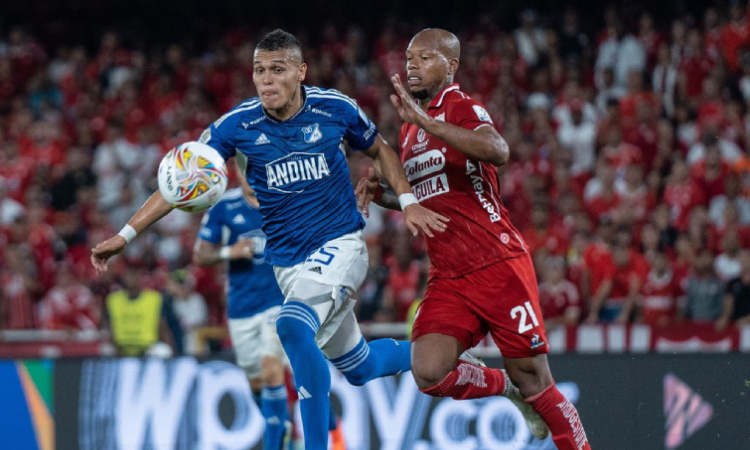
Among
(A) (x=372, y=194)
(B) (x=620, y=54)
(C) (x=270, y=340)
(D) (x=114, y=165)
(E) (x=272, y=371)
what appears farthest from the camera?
(D) (x=114, y=165)

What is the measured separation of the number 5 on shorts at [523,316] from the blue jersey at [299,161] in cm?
119

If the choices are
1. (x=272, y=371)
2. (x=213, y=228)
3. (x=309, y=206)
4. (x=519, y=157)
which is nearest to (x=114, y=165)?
(x=519, y=157)

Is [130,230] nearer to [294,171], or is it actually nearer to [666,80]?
[294,171]

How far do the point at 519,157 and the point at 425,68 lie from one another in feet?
26.0

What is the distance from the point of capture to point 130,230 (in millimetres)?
5953

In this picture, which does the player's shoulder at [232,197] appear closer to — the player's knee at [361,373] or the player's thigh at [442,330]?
the player's knee at [361,373]

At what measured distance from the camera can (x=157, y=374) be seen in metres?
9.46

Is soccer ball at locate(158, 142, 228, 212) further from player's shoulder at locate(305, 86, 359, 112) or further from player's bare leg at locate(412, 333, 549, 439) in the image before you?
player's bare leg at locate(412, 333, 549, 439)

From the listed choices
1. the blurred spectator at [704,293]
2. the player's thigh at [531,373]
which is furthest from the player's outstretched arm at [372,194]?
the blurred spectator at [704,293]

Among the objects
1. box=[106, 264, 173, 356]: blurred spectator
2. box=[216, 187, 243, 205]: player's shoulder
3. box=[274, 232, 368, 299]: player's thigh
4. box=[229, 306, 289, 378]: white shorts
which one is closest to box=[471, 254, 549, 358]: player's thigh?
box=[274, 232, 368, 299]: player's thigh

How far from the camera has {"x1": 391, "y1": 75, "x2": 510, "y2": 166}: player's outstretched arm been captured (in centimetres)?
568

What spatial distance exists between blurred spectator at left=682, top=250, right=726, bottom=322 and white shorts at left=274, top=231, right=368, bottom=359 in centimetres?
568

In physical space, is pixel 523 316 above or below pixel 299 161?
below

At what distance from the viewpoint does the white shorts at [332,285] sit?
20.2 ft
